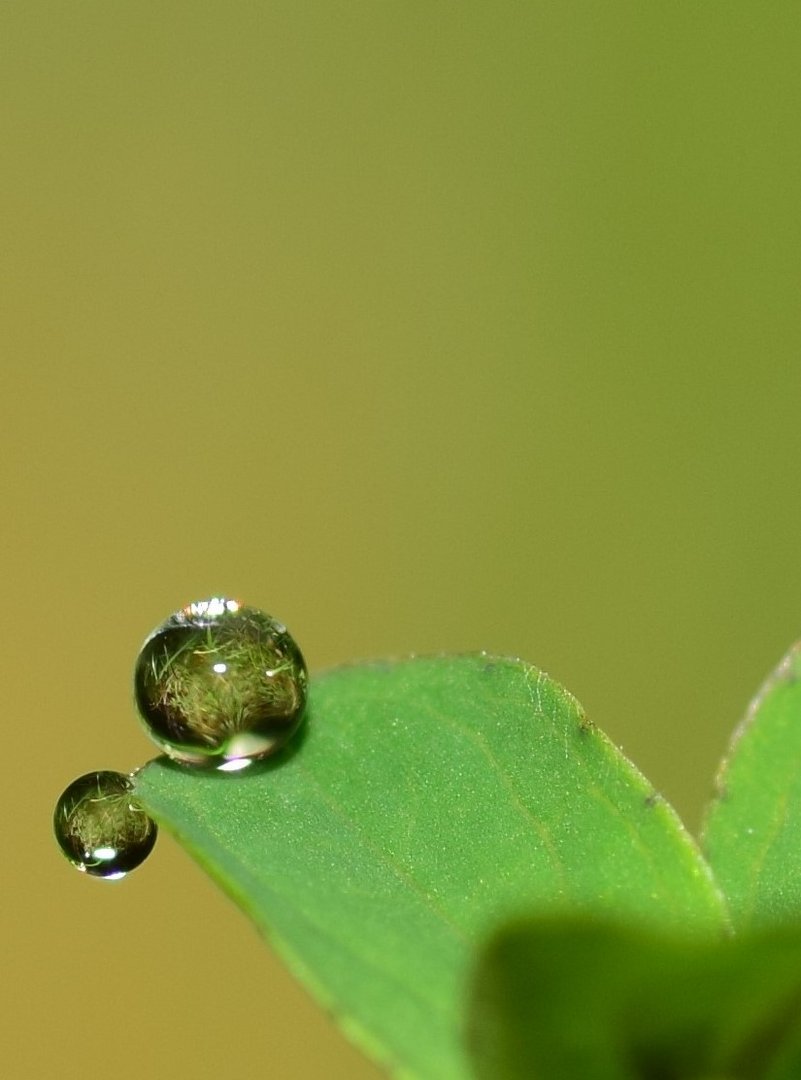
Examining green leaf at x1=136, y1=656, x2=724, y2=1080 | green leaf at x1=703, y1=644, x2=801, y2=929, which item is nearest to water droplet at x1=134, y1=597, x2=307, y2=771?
green leaf at x1=136, y1=656, x2=724, y2=1080

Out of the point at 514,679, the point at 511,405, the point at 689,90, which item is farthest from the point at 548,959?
the point at 689,90

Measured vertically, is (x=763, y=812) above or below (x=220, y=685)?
below

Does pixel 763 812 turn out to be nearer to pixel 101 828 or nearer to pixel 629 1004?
pixel 629 1004

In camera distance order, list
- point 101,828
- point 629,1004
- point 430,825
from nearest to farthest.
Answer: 1. point 629,1004
2. point 430,825
3. point 101,828

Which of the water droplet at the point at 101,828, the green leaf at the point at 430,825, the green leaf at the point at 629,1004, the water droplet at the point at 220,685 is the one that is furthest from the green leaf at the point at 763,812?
the water droplet at the point at 101,828

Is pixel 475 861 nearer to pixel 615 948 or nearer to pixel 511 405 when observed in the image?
pixel 615 948

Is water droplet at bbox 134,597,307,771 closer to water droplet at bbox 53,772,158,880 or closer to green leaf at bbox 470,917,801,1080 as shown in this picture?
water droplet at bbox 53,772,158,880

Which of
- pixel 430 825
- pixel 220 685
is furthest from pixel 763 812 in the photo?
pixel 220 685
